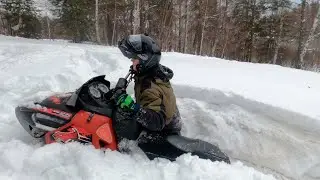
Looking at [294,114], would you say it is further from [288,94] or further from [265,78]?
[265,78]

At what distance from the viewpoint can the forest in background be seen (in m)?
22.9

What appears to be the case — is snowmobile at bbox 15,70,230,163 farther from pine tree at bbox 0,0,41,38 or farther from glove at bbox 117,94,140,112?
pine tree at bbox 0,0,41,38

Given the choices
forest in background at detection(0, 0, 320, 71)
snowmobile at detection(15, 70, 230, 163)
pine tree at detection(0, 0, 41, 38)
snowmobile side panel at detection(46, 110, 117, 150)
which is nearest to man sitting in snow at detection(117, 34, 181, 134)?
snowmobile at detection(15, 70, 230, 163)

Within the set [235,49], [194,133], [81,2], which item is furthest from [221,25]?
[194,133]

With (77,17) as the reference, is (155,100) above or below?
below

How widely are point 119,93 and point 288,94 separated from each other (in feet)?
10.8

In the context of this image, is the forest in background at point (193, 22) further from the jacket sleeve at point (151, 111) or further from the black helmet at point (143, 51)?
the jacket sleeve at point (151, 111)

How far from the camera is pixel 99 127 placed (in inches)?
149

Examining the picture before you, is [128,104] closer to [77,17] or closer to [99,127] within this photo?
[99,127]

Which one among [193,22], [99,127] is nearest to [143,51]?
[99,127]

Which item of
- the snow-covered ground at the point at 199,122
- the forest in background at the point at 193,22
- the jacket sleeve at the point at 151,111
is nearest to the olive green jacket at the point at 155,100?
the jacket sleeve at the point at 151,111

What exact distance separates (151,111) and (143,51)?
25.1 inches

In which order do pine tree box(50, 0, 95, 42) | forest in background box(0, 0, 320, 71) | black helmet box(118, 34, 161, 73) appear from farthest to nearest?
forest in background box(0, 0, 320, 71)
pine tree box(50, 0, 95, 42)
black helmet box(118, 34, 161, 73)

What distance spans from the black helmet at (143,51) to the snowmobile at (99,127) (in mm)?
246
